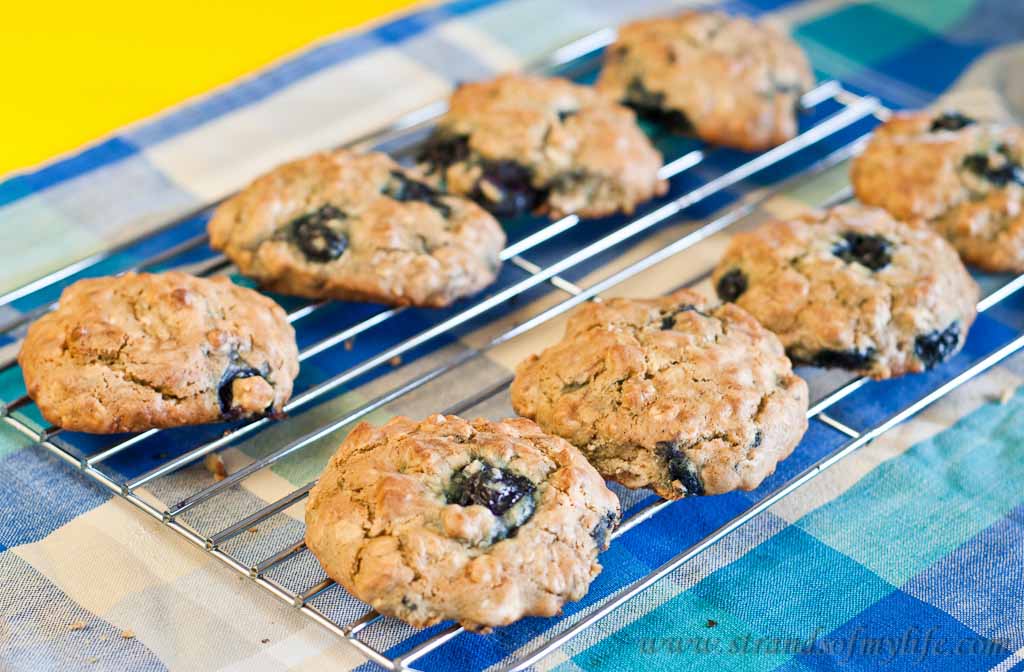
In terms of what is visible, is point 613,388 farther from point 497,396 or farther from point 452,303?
point 452,303

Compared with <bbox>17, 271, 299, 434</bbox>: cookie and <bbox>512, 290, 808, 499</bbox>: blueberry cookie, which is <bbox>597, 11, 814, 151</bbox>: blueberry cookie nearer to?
<bbox>512, 290, 808, 499</bbox>: blueberry cookie

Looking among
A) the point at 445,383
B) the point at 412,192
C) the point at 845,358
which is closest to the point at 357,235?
the point at 412,192

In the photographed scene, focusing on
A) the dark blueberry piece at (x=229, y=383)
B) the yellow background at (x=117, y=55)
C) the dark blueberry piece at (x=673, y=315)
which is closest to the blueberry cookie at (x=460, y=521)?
the dark blueberry piece at (x=229, y=383)

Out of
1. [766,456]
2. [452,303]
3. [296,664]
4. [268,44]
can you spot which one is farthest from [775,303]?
[268,44]

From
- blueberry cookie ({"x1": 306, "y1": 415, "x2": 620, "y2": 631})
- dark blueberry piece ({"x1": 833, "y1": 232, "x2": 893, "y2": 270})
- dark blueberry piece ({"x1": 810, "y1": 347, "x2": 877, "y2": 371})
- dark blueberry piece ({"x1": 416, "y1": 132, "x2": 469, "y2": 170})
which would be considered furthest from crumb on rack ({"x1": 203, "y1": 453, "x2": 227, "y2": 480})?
dark blueberry piece ({"x1": 833, "y1": 232, "x2": 893, "y2": 270})

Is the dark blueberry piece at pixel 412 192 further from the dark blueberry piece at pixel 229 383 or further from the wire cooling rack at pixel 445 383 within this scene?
the dark blueberry piece at pixel 229 383
